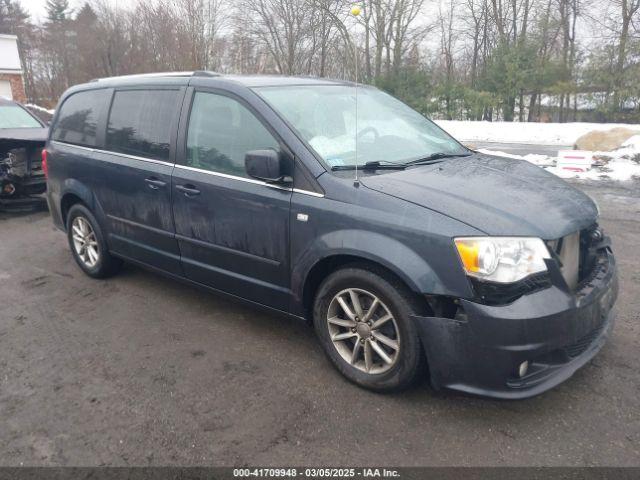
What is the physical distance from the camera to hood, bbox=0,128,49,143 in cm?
779

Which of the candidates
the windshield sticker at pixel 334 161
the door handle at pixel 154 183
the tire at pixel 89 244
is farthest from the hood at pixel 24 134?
the windshield sticker at pixel 334 161

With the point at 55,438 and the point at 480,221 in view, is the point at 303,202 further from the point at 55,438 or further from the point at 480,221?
the point at 55,438

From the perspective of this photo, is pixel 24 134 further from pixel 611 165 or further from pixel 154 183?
pixel 611 165

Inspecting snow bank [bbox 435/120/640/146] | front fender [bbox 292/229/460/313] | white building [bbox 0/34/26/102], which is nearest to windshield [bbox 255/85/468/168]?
front fender [bbox 292/229/460/313]

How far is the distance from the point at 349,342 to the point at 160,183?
189 centimetres

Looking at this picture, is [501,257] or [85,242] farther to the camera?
[85,242]

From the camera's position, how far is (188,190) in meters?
3.67

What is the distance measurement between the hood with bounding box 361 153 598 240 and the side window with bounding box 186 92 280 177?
33.9 inches

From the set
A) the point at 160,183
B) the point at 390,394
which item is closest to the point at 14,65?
the point at 160,183

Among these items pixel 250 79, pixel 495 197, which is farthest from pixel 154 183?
pixel 495 197

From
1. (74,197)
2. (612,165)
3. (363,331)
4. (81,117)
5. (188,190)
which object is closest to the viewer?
(363,331)

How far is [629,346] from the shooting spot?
3402mm

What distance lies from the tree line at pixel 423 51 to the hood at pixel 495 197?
2182cm

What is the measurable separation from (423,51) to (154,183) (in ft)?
97.0
